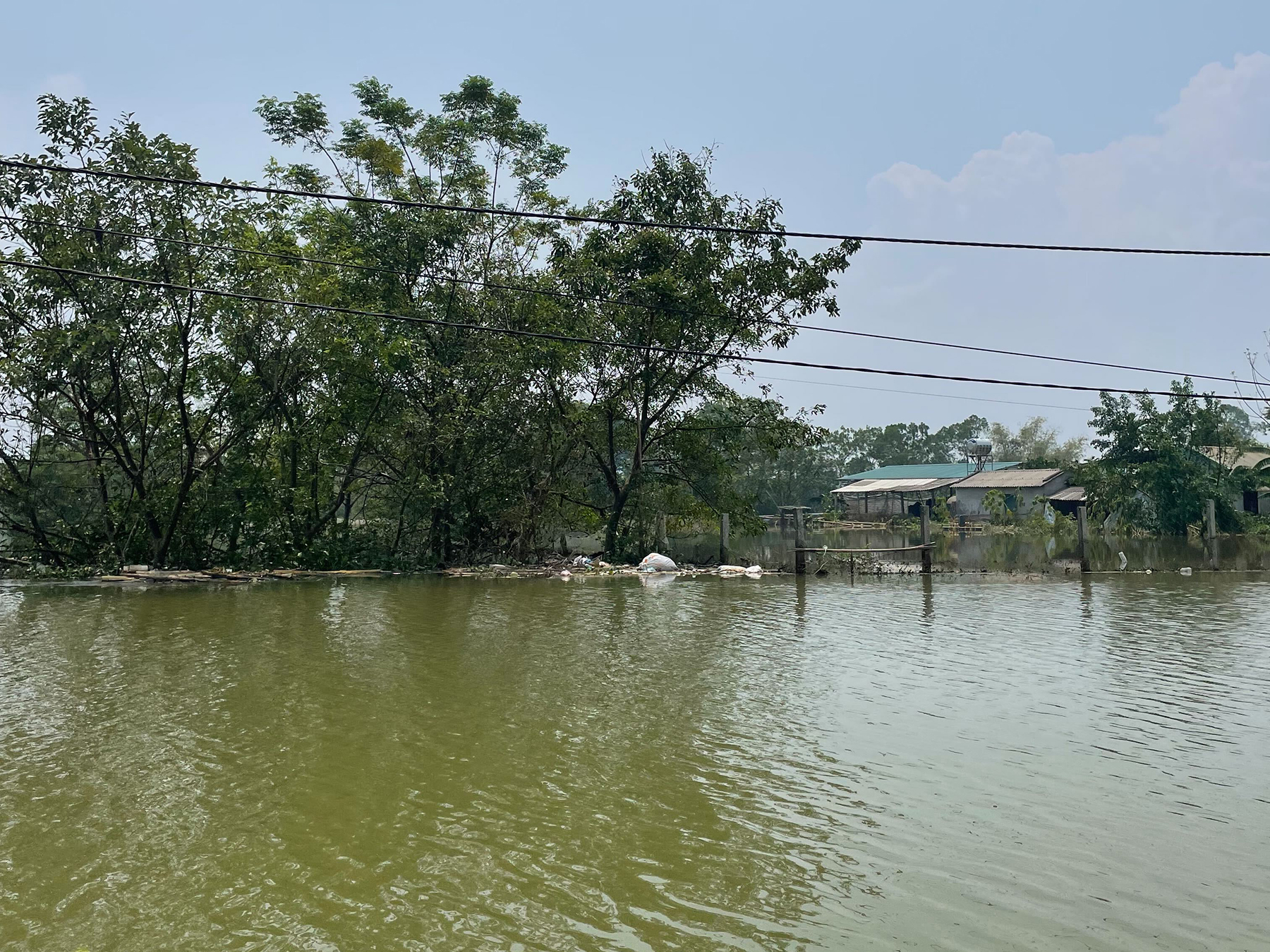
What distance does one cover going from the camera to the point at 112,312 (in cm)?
2144

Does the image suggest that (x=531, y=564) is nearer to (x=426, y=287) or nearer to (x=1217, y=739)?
(x=426, y=287)

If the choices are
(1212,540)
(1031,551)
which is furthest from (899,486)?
(1212,540)

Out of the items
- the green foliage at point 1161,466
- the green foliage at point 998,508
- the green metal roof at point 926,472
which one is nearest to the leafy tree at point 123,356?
the green foliage at point 1161,466

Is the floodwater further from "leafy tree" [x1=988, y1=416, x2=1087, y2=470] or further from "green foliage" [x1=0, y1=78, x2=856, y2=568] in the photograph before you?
"leafy tree" [x1=988, y1=416, x2=1087, y2=470]

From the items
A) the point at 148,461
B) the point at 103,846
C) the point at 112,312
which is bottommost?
the point at 103,846

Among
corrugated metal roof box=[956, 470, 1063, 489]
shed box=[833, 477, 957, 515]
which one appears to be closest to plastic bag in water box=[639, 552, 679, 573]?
corrugated metal roof box=[956, 470, 1063, 489]

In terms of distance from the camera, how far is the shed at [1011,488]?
176ft

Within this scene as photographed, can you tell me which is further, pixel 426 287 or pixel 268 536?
pixel 426 287

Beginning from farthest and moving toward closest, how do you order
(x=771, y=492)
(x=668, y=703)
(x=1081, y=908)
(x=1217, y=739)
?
(x=771, y=492) → (x=668, y=703) → (x=1217, y=739) → (x=1081, y=908)

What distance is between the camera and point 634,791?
7.45 m

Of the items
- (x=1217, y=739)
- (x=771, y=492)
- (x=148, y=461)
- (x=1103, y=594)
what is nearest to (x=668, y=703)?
(x=1217, y=739)

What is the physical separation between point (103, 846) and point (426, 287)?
75.7 feet

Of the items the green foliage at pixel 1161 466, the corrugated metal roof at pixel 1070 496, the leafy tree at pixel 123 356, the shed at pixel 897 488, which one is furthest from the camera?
the shed at pixel 897 488

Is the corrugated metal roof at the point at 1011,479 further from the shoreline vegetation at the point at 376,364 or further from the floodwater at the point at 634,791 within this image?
the floodwater at the point at 634,791
